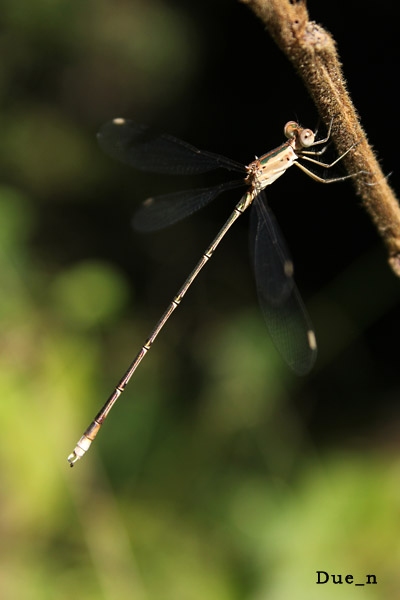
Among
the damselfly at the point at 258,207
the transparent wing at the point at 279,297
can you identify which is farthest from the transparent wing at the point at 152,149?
the transparent wing at the point at 279,297

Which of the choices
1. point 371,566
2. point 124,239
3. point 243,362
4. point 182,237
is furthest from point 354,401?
point 124,239

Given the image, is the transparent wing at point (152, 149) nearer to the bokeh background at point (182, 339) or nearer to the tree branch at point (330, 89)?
the bokeh background at point (182, 339)

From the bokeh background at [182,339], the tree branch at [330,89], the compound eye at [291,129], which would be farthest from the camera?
the bokeh background at [182,339]

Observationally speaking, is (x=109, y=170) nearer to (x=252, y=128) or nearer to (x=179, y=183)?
(x=179, y=183)

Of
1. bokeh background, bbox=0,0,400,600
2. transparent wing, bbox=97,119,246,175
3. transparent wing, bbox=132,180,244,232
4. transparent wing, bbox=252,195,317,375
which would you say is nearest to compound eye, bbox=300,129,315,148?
bokeh background, bbox=0,0,400,600

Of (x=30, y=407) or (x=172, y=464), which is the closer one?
(x=30, y=407)

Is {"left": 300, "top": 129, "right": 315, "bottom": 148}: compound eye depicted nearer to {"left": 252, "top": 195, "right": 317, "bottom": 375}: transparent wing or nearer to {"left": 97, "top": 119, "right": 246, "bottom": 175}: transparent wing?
{"left": 252, "top": 195, "right": 317, "bottom": 375}: transparent wing
